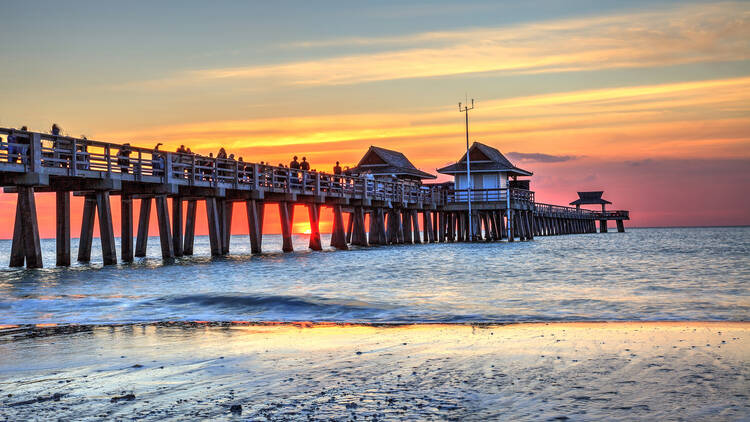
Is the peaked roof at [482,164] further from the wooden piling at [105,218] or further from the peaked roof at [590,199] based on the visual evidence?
the peaked roof at [590,199]

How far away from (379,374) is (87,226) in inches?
878

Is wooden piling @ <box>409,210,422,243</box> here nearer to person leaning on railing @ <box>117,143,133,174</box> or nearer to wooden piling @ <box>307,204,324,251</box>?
wooden piling @ <box>307,204,324,251</box>

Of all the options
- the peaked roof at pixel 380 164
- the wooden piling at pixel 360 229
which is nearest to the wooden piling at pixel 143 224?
the wooden piling at pixel 360 229

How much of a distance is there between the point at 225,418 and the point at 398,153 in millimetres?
61274

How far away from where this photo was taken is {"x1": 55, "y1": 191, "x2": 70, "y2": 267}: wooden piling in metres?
23.7

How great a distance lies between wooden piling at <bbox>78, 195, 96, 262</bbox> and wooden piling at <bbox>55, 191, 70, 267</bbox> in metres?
1.23

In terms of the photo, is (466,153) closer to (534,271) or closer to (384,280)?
(534,271)

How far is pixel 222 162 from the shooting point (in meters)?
30.2

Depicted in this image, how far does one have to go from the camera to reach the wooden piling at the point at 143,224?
94.8ft

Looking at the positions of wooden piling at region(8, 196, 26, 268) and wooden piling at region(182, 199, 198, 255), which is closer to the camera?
wooden piling at region(8, 196, 26, 268)

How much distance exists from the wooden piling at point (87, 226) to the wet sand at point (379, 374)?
16.9 m

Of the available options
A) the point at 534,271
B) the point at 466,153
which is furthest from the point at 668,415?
the point at 466,153

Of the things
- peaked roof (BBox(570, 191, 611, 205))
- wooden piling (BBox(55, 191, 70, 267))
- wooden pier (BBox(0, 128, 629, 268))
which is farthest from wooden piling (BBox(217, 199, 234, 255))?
peaked roof (BBox(570, 191, 611, 205))

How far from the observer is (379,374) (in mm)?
6203
